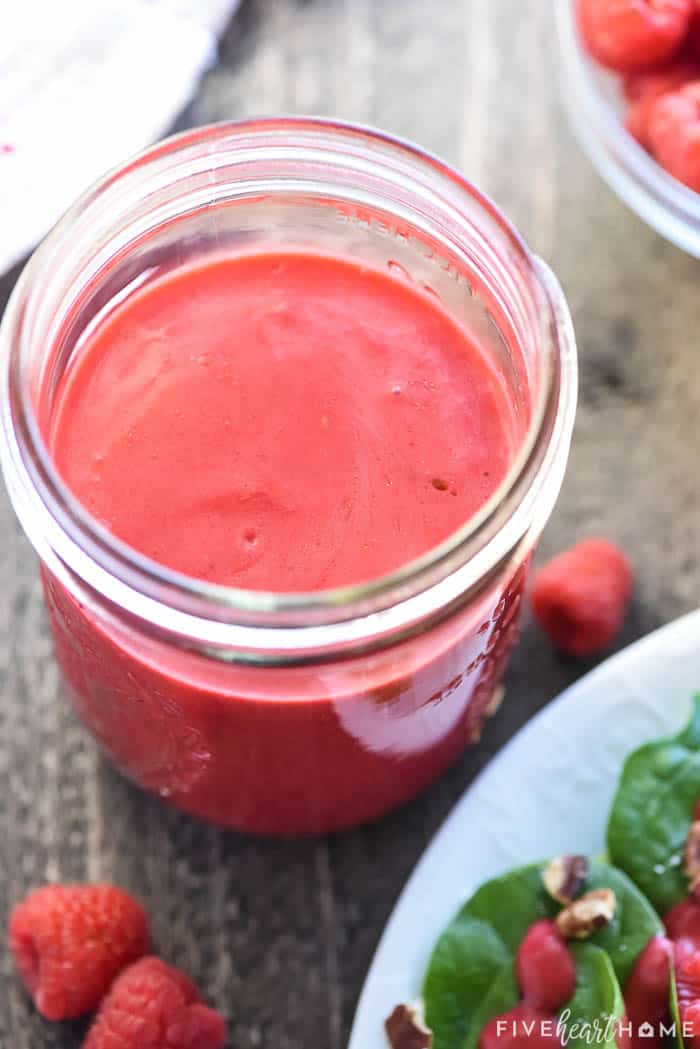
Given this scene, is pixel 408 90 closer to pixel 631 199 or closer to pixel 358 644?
pixel 631 199

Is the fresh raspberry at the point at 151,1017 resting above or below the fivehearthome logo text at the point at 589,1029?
below

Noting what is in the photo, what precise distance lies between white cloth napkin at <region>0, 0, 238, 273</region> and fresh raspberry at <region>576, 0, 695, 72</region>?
0.41m

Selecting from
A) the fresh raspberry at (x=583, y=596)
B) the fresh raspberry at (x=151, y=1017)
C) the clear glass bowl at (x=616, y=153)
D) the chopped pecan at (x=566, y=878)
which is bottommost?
the fresh raspberry at (x=151, y=1017)

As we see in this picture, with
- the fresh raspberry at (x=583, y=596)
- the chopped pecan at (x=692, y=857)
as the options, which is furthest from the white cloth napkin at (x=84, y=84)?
the chopped pecan at (x=692, y=857)

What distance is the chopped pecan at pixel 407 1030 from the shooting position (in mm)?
977

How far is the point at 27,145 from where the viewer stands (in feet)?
4.14

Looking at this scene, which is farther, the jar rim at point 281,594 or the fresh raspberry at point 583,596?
the fresh raspberry at point 583,596

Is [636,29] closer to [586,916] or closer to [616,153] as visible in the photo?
[616,153]

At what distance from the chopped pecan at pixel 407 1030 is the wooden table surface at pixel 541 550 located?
0.11 meters

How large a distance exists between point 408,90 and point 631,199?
1.00 feet

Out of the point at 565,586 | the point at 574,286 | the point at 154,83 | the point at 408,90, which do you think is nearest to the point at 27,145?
the point at 154,83

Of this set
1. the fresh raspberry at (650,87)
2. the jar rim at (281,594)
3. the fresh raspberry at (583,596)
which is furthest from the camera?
the fresh raspberry at (650,87)

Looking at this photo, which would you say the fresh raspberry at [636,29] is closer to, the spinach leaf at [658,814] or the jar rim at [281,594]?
the jar rim at [281,594]

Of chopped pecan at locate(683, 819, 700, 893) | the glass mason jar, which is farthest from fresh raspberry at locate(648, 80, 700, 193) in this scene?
chopped pecan at locate(683, 819, 700, 893)
